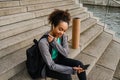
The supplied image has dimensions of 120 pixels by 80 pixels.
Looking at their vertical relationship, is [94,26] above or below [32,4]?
below

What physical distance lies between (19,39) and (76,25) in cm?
124

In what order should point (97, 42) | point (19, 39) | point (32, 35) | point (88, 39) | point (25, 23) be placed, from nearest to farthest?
1. point (19, 39)
2. point (32, 35)
3. point (25, 23)
4. point (88, 39)
5. point (97, 42)

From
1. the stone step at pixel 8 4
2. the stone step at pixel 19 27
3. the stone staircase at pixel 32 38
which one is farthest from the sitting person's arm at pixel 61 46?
the stone step at pixel 8 4

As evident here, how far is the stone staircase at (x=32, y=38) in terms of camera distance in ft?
10.6

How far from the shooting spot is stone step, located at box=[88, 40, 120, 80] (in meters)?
3.91

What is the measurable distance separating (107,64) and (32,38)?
184 cm

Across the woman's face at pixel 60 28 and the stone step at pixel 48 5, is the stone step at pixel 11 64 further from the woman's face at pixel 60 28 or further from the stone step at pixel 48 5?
the stone step at pixel 48 5

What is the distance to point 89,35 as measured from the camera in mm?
5168

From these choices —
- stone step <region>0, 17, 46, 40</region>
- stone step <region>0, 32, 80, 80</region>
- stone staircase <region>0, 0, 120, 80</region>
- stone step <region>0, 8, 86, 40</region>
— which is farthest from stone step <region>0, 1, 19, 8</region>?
stone step <region>0, 32, 80, 80</region>

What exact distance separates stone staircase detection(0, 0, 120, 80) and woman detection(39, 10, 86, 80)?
1.67ft

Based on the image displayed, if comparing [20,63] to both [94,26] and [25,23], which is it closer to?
[25,23]

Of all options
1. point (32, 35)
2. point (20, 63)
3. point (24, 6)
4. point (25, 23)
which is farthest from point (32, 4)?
point (20, 63)

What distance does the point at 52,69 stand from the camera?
2.72 m

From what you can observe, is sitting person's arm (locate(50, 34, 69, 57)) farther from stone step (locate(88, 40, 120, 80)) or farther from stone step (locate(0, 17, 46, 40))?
stone step (locate(0, 17, 46, 40))
